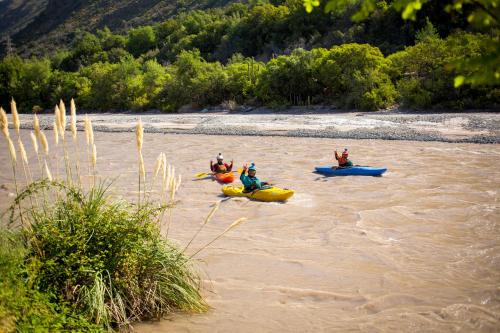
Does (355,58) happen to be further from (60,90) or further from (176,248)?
(60,90)

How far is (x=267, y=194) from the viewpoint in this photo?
10.2 m

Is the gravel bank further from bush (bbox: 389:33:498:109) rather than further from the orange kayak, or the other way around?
the orange kayak

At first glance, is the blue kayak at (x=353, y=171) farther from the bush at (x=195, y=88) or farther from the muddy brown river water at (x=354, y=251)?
the bush at (x=195, y=88)

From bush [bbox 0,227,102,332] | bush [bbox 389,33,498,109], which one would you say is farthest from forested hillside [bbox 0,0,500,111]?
bush [bbox 0,227,102,332]

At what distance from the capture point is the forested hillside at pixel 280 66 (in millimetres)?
25844

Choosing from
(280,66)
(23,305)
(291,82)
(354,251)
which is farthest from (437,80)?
(23,305)

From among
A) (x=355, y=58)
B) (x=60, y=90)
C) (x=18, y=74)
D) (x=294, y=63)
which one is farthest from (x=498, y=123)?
(x=18, y=74)

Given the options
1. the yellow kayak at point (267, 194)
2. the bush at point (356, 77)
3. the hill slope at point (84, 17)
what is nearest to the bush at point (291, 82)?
the bush at point (356, 77)

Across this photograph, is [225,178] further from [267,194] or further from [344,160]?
[344,160]

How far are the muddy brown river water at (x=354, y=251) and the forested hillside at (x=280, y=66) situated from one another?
3630mm

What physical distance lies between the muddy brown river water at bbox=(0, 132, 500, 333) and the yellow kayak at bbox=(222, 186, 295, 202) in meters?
0.23

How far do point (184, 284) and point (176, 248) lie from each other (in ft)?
1.42

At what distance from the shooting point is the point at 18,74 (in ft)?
160

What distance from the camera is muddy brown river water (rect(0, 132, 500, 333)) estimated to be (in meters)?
5.09
